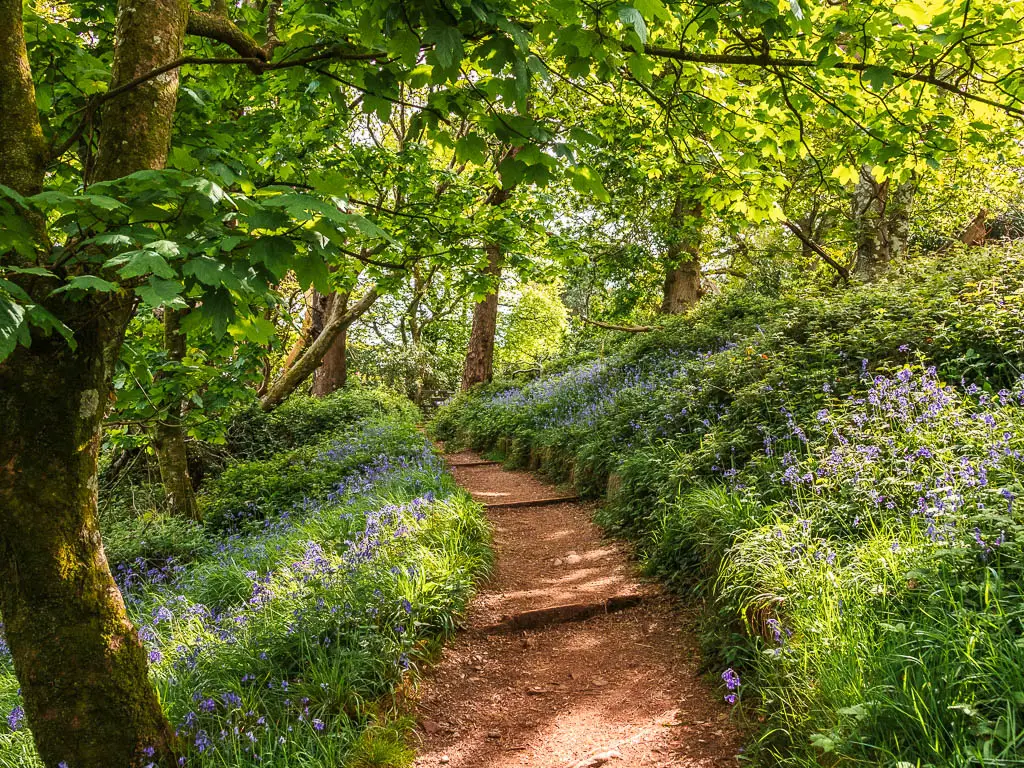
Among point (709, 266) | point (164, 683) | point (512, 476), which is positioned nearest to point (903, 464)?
point (164, 683)

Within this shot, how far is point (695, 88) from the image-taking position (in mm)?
4625

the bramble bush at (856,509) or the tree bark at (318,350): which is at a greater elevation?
the tree bark at (318,350)

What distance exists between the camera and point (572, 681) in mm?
3996

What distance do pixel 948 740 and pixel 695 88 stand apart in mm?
4465

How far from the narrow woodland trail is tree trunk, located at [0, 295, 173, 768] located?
1676 mm

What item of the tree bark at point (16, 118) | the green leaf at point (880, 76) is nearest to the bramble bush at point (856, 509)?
the green leaf at point (880, 76)

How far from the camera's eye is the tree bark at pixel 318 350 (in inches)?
475

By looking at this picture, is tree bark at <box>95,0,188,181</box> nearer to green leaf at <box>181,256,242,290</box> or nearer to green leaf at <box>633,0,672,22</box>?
green leaf at <box>181,256,242,290</box>

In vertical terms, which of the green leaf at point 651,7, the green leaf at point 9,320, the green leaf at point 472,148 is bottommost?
the green leaf at point 9,320

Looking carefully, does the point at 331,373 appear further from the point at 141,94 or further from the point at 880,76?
the point at 880,76

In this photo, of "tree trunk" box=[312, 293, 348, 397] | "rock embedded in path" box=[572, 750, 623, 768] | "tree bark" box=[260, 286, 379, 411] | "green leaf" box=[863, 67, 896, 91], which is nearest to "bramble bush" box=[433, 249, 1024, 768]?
"rock embedded in path" box=[572, 750, 623, 768]

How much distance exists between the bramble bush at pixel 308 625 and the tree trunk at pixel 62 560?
56cm

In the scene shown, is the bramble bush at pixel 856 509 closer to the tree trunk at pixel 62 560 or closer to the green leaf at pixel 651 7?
the green leaf at pixel 651 7

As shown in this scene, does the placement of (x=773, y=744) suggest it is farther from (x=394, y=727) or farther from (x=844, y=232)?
(x=844, y=232)
